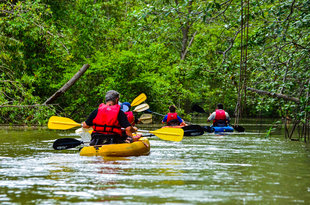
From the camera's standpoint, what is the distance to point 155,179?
628 centimetres

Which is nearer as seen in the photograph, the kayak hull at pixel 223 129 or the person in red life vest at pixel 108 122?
the person in red life vest at pixel 108 122

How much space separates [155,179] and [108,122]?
107 inches

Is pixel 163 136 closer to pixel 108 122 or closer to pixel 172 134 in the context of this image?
pixel 172 134

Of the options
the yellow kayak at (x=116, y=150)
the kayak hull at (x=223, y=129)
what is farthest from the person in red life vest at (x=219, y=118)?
the yellow kayak at (x=116, y=150)

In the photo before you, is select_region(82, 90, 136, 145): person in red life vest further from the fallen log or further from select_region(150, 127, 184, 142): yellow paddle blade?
the fallen log

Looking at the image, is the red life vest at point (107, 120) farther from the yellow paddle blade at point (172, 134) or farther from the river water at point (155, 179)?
the yellow paddle blade at point (172, 134)

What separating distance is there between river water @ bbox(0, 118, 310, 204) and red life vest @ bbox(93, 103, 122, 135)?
64 cm

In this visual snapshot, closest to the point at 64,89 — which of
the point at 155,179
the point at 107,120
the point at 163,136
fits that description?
the point at 163,136

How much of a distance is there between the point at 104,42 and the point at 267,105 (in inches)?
550

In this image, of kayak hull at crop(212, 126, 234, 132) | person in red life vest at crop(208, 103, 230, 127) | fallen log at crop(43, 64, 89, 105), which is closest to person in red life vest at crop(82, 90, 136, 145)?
fallen log at crop(43, 64, 89, 105)

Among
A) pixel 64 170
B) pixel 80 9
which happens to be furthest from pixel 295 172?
pixel 80 9

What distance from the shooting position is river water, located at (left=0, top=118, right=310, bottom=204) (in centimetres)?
500

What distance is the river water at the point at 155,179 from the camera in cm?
500

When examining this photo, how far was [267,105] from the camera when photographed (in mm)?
11672
